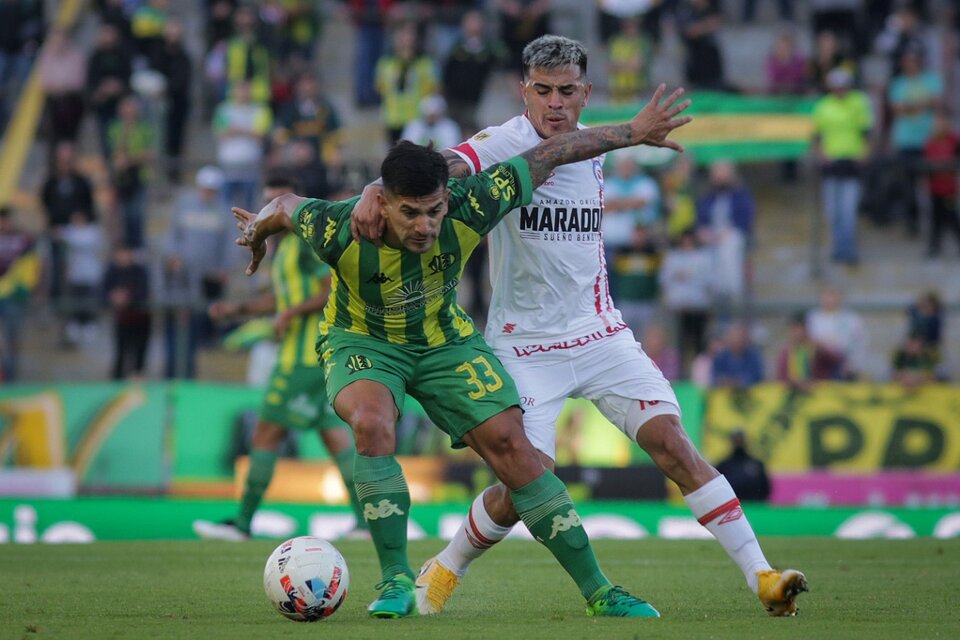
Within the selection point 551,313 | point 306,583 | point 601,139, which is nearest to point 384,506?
point 306,583

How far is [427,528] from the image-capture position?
14.4 meters

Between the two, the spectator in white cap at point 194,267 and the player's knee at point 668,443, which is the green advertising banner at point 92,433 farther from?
the player's knee at point 668,443

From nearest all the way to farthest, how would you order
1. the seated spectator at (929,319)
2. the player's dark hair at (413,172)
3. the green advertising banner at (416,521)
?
the player's dark hair at (413,172), the green advertising banner at (416,521), the seated spectator at (929,319)

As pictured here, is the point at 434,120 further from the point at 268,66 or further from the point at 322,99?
the point at 268,66

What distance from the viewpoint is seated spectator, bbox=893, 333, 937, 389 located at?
17.4m

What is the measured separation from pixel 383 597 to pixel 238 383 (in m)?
13.0

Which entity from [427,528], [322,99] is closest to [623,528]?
[427,528]

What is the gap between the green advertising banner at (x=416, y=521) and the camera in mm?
14336

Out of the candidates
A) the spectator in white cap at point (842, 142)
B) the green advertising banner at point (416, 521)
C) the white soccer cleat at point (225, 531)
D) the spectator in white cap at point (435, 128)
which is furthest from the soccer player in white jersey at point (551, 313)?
the spectator in white cap at point (842, 142)

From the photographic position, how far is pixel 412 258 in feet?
23.4

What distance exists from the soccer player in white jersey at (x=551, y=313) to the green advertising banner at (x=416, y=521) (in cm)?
655

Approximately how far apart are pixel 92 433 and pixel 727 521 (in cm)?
1180

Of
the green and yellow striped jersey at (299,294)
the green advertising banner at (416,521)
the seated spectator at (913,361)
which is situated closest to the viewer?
the green and yellow striped jersey at (299,294)

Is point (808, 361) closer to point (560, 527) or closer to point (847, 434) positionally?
point (847, 434)
